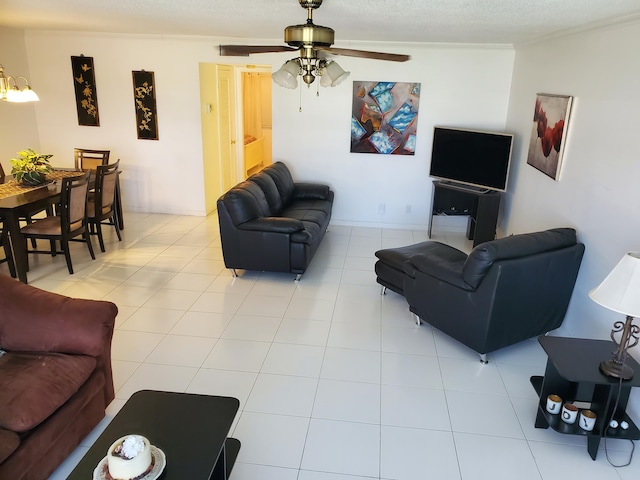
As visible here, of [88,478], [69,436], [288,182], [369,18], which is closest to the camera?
[88,478]

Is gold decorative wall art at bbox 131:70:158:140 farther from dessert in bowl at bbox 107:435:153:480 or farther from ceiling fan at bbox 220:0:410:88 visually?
dessert in bowl at bbox 107:435:153:480

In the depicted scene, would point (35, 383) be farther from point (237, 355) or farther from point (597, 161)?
point (597, 161)

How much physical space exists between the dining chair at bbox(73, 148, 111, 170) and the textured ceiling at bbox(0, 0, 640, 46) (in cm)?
146

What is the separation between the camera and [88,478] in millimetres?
1810

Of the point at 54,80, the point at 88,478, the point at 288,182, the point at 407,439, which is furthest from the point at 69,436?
the point at 54,80

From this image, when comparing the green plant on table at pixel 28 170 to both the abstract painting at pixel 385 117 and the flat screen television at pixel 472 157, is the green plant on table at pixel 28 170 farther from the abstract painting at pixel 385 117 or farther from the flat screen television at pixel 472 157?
the flat screen television at pixel 472 157

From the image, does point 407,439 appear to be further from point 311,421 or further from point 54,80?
point 54,80

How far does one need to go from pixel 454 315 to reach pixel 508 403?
696 millimetres

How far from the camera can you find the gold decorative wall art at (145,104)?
631 centimetres

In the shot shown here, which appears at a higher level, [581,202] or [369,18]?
[369,18]

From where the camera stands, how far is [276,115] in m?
6.40

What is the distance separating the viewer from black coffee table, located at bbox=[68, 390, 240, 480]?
6.12 ft

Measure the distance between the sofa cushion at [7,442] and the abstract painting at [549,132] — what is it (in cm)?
415

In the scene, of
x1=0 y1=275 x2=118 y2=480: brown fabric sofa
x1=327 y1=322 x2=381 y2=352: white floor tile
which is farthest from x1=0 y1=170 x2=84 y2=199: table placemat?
x1=327 y1=322 x2=381 y2=352: white floor tile
